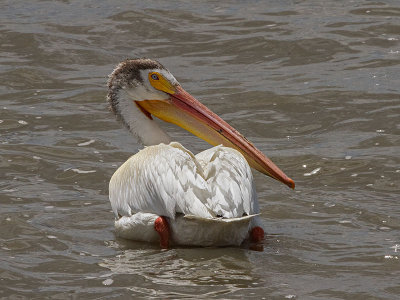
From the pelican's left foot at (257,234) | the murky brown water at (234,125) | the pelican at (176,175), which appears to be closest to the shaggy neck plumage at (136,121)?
the pelican at (176,175)

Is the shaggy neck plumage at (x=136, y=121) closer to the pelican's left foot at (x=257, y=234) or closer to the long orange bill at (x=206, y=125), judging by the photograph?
the long orange bill at (x=206, y=125)

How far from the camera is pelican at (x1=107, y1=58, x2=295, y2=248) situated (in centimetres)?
498

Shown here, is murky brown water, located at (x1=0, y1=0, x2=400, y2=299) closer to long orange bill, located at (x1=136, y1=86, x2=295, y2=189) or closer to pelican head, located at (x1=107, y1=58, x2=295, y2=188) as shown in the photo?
long orange bill, located at (x1=136, y1=86, x2=295, y2=189)

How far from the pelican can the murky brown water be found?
14 centimetres

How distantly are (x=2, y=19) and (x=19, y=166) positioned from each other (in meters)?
4.44

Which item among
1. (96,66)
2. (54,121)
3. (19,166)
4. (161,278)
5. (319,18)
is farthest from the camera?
(319,18)

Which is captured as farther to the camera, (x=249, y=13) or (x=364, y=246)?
(x=249, y=13)

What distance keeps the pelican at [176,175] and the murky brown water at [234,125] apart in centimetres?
14

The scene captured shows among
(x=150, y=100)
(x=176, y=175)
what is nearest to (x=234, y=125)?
(x=150, y=100)

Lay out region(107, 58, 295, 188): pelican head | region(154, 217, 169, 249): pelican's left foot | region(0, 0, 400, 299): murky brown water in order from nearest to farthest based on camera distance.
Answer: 1. region(0, 0, 400, 299): murky brown water
2. region(154, 217, 169, 249): pelican's left foot
3. region(107, 58, 295, 188): pelican head

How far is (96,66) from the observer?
31.5 feet

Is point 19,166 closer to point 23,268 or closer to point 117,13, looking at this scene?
point 23,268

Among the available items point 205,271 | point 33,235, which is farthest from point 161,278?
point 33,235

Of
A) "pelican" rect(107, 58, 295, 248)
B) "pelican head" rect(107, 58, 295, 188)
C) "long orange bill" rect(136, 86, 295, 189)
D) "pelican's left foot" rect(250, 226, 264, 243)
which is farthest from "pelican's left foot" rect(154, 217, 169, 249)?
"pelican head" rect(107, 58, 295, 188)
